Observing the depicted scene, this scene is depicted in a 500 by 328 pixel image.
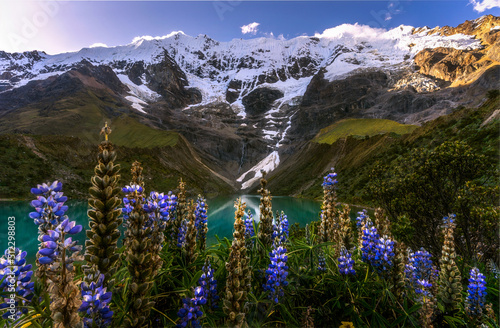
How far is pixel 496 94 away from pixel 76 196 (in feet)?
438

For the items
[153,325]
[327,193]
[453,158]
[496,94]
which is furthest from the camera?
[496,94]

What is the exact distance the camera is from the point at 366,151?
117312 millimetres

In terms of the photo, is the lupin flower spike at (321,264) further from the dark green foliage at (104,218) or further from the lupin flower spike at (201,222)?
the dark green foliage at (104,218)

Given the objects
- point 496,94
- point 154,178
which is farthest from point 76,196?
point 496,94

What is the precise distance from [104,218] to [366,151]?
128731 millimetres

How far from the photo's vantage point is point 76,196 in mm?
90312

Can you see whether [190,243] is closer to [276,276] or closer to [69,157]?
[276,276]

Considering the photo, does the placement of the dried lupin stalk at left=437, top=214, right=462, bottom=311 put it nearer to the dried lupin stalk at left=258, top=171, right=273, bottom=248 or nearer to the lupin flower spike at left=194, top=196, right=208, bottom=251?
the dried lupin stalk at left=258, top=171, right=273, bottom=248

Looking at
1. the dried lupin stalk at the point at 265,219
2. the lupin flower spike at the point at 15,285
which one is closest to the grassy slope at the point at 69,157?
the dried lupin stalk at the point at 265,219

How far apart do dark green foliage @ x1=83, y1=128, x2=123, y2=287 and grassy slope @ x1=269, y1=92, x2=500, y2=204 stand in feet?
44.0

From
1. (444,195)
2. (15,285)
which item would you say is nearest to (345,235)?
(15,285)

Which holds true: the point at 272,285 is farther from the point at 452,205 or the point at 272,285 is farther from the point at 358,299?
the point at 452,205

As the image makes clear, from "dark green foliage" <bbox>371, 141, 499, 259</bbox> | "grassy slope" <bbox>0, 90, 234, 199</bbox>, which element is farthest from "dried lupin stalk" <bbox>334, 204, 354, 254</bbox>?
"grassy slope" <bbox>0, 90, 234, 199</bbox>

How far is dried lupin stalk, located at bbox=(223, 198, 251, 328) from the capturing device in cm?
246
